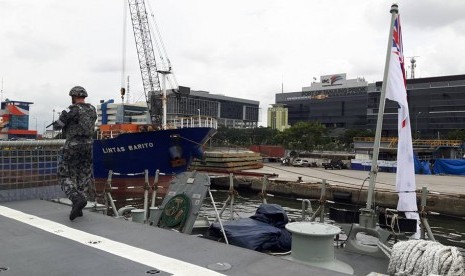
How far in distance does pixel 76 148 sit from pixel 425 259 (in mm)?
4408

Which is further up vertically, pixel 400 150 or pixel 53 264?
pixel 400 150

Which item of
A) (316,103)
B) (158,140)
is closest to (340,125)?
(316,103)

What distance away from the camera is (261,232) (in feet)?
17.0

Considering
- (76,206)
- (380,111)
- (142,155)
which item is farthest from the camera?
(142,155)

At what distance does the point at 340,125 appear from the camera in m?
112

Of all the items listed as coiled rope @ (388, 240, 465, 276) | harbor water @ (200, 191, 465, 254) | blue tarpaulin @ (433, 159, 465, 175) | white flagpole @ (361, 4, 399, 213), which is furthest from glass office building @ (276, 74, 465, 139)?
coiled rope @ (388, 240, 465, 276)

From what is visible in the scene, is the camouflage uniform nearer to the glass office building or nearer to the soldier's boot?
the soldier's boot

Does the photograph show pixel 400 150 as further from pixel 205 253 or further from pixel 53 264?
pixel 53 264

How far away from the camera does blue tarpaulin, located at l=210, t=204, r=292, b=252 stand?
16.7 ft

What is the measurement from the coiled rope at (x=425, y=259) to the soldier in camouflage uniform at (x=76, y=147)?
13.0ft

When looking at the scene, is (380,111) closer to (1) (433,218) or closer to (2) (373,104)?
(1) (433,218)

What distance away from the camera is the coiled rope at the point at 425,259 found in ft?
11.5

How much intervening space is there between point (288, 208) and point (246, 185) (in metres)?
7.75

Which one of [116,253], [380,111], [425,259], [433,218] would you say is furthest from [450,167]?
[116,253]
